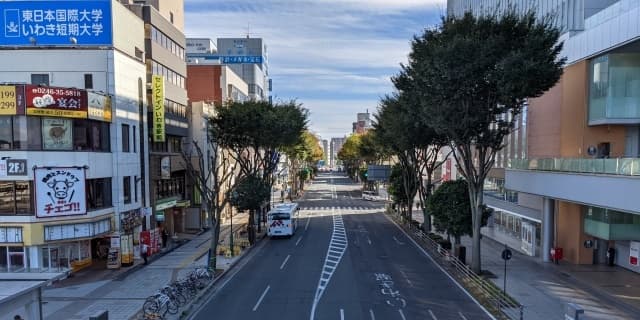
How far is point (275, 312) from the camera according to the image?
19.6 meters

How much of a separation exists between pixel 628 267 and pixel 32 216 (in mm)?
34069

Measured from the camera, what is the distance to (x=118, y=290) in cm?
2370

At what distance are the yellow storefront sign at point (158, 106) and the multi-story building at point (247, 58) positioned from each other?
56.3 meters

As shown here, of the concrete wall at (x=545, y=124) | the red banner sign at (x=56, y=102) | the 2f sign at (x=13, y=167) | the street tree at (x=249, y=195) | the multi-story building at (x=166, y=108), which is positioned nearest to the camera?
the red banner sign at (x=56, y=102)

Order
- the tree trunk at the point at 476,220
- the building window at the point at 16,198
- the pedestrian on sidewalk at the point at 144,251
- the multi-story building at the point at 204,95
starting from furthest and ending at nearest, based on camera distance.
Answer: the multi-story building at the point at 204,95 < the pedestrian on sidewalk at the point at 144,251 < the tree trunk at the point at 476,220 < the building window at the point at 16,198

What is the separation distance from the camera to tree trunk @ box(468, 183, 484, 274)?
26.3m

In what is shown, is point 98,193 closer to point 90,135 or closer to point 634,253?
point 90,135

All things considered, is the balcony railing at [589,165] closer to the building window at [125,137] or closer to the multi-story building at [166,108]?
the multi-story building at [166,108]

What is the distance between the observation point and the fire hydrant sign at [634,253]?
2589 centimetres

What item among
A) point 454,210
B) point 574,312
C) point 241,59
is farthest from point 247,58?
point 574,312

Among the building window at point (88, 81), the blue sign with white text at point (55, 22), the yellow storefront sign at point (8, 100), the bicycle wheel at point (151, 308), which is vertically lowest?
the bicycle wheel at point (151, 308)

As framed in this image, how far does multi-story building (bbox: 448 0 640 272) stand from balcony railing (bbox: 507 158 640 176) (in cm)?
5

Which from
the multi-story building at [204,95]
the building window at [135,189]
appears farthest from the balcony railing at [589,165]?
the multi-story building at [204,95]

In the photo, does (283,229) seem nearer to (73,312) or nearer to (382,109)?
(382,109)
